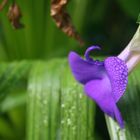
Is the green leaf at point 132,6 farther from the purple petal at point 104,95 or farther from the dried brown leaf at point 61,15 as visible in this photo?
the purple petal at point 104,95

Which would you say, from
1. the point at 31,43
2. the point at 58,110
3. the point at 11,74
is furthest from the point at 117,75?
the point at 31,43

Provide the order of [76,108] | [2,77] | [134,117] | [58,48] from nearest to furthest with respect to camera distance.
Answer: [134,117] < [76,108] < [2,77] < [58,48]

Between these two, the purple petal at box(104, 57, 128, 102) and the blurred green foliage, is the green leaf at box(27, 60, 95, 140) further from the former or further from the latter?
the blurred green foliage

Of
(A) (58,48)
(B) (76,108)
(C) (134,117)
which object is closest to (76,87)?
(B) (76,108)

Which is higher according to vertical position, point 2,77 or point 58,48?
point 2,77

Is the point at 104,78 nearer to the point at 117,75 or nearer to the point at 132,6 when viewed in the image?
the point at 117,75

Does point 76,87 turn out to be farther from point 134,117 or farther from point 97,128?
point 97,128

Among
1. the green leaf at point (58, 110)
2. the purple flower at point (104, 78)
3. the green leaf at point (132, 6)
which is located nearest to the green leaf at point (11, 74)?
the green leaf at point (58, 110)
